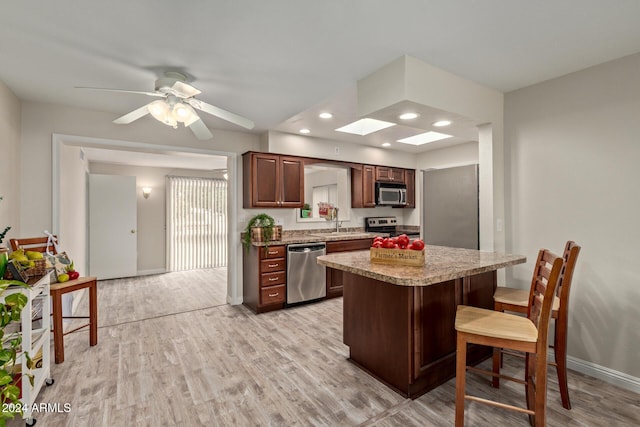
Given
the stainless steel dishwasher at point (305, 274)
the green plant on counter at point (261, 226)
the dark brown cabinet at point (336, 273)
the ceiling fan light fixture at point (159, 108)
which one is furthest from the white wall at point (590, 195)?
the ceiling fan light fixture at point (159, 108)

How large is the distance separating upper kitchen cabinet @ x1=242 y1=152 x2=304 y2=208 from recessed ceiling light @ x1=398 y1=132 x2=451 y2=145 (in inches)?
69.3

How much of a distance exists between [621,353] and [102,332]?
4725 millimetres

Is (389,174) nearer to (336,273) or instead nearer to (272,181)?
(336,273)

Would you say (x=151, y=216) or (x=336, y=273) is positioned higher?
(x=151, y=216)

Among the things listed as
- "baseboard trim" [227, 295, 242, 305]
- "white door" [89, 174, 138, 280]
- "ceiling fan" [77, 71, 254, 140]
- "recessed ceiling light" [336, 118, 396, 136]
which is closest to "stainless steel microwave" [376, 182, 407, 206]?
"recessed ceiling light" [336, 118, 396, 136]

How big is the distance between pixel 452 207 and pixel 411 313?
1.97 m

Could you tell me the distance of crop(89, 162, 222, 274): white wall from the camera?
639 cm

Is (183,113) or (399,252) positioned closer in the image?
(399,252)

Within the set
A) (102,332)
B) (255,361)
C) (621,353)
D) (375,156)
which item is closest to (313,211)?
(375,156)

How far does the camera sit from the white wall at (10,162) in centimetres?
257

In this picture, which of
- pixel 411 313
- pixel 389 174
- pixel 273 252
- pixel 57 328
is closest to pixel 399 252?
pixel 411 313

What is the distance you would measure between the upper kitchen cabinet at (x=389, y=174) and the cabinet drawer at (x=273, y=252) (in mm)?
2257

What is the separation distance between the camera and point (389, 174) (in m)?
5.49

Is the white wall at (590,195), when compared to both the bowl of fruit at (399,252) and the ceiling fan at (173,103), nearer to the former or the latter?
the bowl of fruit at (399,252)
